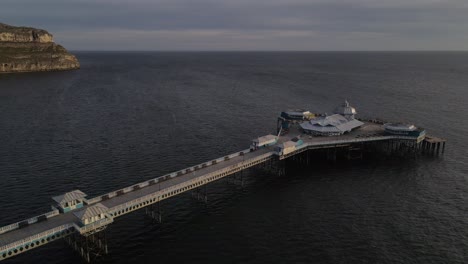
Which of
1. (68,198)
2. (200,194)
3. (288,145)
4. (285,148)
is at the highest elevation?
(288,145)

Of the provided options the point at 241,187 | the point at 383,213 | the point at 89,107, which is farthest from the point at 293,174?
the point at 89,107

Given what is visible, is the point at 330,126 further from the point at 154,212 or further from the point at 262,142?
the point at 154,212

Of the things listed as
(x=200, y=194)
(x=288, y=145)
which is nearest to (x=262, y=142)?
(x=288, y=145)

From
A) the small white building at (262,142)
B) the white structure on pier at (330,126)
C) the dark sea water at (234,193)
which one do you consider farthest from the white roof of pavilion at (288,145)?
the white structure on pier at (330,126)

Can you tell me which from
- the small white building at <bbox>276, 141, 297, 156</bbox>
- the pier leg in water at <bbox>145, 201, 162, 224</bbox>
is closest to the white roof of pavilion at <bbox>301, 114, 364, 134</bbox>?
the small white building at <bbox>276, 141, 297, 156</bbox>

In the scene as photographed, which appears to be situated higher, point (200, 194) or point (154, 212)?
point (200, 194)
